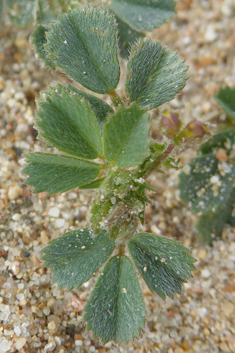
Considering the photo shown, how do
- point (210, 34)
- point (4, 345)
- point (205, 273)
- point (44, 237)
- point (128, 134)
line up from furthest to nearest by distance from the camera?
point (210, 34), point (205, 273), point (44, 237), point (4, 345), point (128, 134)

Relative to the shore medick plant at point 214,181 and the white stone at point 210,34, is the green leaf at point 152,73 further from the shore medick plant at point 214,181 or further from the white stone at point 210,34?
the white stone at point 210,34

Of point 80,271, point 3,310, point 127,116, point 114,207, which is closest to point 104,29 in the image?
point 127,116

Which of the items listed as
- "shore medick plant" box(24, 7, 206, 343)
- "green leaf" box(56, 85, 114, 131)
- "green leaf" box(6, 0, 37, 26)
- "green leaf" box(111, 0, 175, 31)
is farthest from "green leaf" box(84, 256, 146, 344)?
"green leaf" box(6, 0, 37, 26)

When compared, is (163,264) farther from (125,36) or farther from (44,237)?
(125,36)

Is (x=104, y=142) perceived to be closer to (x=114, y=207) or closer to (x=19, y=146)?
(x=114, y=207)

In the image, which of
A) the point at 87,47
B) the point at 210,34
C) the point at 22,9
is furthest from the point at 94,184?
the point at 210,34

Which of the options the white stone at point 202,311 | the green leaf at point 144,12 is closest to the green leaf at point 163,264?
the white stone at point 202,311
